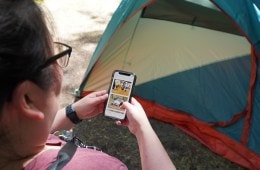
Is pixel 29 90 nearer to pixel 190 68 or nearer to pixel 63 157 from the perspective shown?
pixel 63 157

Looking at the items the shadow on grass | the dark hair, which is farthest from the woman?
the shadow on grass

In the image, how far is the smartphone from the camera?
52.1 inches

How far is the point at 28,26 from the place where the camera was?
0.69 metres

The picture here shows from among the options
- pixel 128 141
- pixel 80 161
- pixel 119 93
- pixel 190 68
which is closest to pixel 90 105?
pixel 119 93

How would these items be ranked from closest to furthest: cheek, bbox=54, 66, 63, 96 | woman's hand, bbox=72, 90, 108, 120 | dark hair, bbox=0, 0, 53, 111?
1. dark hair, bbox=0, 0, 53, 111
2. cheek, bbox=54, 66, 63, 96
3. woman's hand, bbox=72, 90, 108, 120

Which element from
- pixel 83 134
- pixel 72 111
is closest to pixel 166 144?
pixel 83 134

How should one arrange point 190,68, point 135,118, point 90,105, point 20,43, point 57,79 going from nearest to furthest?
point 20,43
point 57,79
point 135,118
point 90,105
point 190,68

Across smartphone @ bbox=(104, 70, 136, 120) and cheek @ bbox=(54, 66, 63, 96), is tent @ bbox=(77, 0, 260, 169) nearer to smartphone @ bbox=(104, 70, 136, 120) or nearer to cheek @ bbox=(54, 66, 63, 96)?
smartphone @ bbox=(104, 70, 136, 120)

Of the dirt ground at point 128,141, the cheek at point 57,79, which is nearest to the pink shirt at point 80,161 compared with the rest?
the cheek at point 57,79

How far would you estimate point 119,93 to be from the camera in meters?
1.42

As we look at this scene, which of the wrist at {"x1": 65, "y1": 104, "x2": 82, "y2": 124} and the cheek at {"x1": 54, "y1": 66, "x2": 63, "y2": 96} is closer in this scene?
the cheek at {"x1": 54, "y1": 66, "x2": 63, "y2": 96}

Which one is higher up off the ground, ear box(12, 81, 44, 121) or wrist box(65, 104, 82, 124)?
ear box(12, 81, 44, 121)

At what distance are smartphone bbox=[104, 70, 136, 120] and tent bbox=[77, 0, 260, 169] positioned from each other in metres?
0.83

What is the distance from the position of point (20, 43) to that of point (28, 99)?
0.11 meters
